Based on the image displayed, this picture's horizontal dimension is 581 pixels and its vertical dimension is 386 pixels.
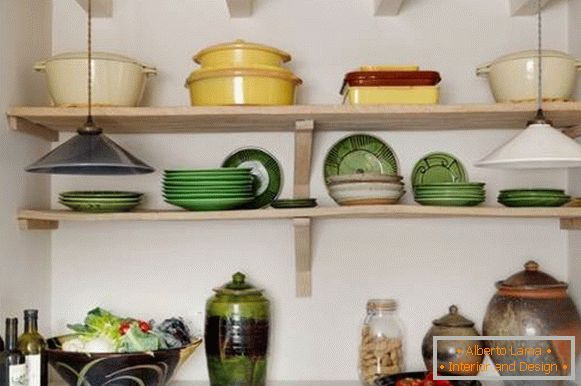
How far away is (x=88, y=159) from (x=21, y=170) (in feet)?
1.32

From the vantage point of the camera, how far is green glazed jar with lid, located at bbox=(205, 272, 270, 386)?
6.16 feet

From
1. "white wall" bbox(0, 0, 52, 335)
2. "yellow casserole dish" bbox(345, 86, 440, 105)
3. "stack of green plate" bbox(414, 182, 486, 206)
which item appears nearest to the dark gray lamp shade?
"white wall" bbox(0, 0, 52, 335)

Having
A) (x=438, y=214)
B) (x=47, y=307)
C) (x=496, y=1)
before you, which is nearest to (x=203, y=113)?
(x=438, y=214)

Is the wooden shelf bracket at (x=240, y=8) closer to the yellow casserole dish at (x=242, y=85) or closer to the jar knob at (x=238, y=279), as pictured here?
the yellow casserole dish at (x=242, y=85)

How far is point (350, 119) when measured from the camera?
72.4 inches

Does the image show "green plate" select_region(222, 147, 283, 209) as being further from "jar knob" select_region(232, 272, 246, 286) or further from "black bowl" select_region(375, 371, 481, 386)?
"black bowl" select_region(375, 371, 481, 386)

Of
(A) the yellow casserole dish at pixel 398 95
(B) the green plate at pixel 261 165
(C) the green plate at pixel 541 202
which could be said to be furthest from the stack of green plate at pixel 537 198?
(B) the green plate at pixel 261 165

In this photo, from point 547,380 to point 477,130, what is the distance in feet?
2.39

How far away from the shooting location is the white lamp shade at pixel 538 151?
4.99 feet

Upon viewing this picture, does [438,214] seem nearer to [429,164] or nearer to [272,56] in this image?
[429,164]

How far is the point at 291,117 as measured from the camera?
180 cm

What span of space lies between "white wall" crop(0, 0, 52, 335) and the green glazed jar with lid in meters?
0.50

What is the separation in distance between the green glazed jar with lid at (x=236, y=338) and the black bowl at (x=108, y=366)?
0.53ft

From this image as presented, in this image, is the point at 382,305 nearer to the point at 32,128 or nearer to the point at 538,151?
the point at 538,151
